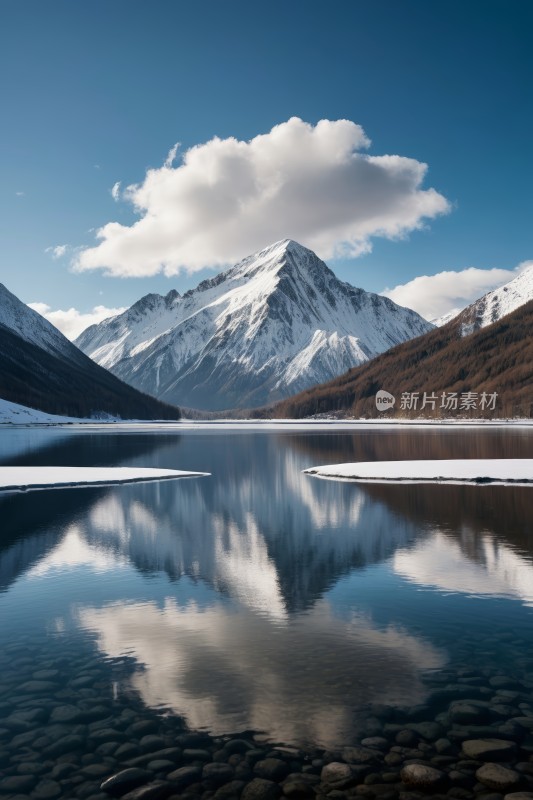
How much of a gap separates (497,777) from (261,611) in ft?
36.0

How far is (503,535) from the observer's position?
3344 cm

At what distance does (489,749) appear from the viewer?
1261cm

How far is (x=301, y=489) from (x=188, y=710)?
4032 cm

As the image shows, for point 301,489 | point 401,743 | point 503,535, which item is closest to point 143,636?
point 401,743

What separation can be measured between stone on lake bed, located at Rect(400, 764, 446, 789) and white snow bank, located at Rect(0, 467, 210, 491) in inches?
1894

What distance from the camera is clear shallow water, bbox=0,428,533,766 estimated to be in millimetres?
14977

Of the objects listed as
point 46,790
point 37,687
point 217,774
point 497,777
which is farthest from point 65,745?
point 497,777

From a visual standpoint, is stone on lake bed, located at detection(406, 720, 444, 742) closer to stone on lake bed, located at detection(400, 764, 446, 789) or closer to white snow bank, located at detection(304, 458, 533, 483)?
stone on lake bed, located at detection(400, 764, 446, 789)

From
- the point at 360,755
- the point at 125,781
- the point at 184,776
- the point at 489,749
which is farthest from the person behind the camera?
the point at 489,749

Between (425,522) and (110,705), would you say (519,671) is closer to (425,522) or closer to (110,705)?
(110,705)

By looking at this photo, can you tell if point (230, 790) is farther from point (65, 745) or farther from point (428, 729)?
point (428, 729)

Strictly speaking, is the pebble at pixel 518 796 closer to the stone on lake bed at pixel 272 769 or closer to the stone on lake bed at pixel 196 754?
the stone on lake bed at pixel 272 769

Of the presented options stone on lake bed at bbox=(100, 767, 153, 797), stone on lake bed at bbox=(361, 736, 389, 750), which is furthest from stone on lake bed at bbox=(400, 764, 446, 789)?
stone on lake bed at bbox=(100, 767, 153, 797)

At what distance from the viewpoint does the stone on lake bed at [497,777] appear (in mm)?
11477
